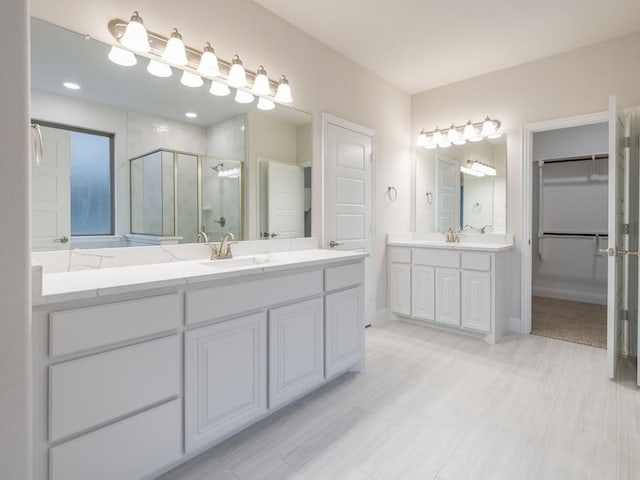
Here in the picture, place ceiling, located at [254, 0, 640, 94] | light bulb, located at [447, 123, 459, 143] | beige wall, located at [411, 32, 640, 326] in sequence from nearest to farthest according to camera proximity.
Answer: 1. ceiling, located at [254, 0, 640, 94]
2. beige wall, located at [411, 32, 640, 326]
3. light bulb, located at [447, 123, 459, 143]

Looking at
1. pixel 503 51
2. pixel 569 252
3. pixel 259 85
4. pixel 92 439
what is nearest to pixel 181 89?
pixel 259 85

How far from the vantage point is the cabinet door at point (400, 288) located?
11.7ft

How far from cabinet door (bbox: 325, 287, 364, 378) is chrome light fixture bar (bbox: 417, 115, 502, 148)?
223cm

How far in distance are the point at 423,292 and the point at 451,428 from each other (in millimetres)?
1745

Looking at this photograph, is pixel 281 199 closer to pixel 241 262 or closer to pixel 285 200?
pixel 285 200

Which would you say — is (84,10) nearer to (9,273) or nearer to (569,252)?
(9,273)

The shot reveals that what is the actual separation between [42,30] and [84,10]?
8.8 inches

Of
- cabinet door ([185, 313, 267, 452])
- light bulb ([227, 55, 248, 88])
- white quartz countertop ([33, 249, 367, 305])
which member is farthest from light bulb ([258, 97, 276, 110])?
cabinet door ([185, 313, 267, 452])

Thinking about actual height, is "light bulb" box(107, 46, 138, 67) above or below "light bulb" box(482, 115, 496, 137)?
below

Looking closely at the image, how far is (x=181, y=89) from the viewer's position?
Result: 78.8 inches

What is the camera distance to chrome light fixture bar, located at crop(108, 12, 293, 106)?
5.65 feet

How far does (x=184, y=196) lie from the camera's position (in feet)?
6.62

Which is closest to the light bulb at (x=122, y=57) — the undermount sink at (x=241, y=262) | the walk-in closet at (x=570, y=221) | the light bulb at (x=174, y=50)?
the light bulb at (x=174, y=50)

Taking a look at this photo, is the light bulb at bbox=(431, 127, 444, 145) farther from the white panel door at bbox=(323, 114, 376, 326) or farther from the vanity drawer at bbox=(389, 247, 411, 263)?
the vanity drawer at bbox=(389, 247, 411, 263)
